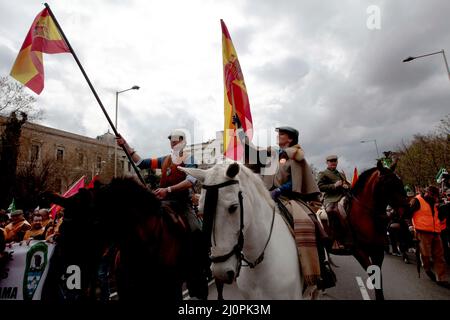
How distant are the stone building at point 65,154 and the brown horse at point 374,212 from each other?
24.3m

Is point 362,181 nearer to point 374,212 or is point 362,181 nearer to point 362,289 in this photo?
point 374,212

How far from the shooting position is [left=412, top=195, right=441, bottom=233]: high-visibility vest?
7.09m

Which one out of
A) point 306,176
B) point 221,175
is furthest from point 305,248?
point 221,175

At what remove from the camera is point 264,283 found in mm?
2791

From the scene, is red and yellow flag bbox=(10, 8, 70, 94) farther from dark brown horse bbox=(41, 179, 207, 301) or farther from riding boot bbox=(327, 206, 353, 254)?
riding boot bbox=(327, 206, 353, 254)

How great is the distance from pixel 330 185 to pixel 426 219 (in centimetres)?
327

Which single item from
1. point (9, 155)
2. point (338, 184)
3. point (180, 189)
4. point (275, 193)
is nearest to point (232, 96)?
point (180, 189)

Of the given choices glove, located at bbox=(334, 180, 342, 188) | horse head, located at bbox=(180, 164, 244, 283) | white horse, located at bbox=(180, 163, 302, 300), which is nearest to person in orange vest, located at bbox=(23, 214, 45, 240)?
white horse, located at bbox=(180, 163, 302, 300)

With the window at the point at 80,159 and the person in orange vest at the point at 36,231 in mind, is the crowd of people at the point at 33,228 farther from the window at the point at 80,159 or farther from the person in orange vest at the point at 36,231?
the window at the point at 80,159

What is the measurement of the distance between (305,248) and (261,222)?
616 mm

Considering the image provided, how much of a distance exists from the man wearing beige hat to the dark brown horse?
342 centimetres

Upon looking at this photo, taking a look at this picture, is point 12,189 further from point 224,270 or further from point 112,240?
point 224,270

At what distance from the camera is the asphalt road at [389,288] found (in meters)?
5.74

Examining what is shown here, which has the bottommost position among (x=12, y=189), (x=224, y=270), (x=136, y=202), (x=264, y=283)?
(x=264, y=283)
